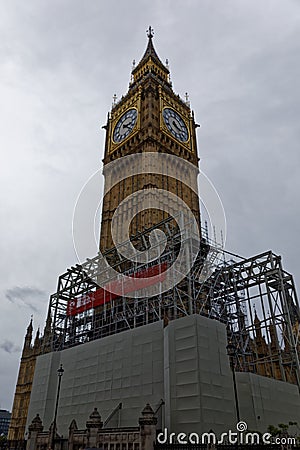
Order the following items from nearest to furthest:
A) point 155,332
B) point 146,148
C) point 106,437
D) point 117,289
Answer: point 106,437, point 155,332, point 117,289, point 146,148

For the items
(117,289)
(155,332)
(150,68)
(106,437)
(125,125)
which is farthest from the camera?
(150,68)

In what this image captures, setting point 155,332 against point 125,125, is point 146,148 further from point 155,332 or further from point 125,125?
point 155,332

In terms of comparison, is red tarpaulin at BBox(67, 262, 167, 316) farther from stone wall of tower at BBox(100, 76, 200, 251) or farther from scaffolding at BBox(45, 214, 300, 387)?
stone wall of tower at BBox(100, 76, 200, 251)

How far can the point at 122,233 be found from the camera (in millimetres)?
55969

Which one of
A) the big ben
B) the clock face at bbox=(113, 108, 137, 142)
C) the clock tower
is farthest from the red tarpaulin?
the clock face at bbox=(113, 108, 137, 142)

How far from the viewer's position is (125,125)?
67.1 meters

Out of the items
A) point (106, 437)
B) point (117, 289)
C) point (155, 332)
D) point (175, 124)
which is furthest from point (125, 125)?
point (106, 437)

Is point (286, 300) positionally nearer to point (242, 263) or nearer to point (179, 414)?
point (242, 263)

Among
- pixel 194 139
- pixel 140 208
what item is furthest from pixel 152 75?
pixel 140 208

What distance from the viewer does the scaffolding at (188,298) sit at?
33875 mm

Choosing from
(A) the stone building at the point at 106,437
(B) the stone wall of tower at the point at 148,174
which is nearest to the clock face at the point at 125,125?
(B) the stone wall of tower at the point at 148,174

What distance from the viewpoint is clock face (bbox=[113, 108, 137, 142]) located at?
65.4 metres

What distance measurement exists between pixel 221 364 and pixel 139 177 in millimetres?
36475

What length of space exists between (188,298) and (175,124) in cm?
4121
